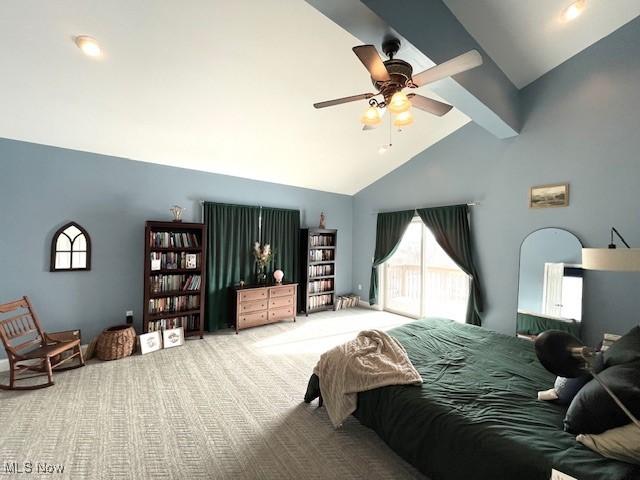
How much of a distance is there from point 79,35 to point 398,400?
3.51 meters

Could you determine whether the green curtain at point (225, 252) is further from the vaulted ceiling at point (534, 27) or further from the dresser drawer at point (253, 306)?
the vaulted ceiling at point (534, 27)

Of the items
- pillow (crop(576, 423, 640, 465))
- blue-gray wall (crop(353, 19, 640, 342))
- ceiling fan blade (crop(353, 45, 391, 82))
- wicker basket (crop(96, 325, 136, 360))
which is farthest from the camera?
wicker basket (crop(96, 325, 136, 360))

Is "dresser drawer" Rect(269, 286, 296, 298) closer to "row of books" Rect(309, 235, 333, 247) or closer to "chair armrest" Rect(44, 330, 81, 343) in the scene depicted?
"row of books" Rect(309, 235, 333, 247)

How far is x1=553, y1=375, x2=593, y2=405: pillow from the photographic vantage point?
5.19 feet

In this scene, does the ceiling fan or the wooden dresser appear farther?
the wooden dresser

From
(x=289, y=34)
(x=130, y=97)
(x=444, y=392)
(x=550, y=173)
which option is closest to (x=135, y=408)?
(x=444, y=392)

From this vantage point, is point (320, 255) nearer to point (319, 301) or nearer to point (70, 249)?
point (319, 301)

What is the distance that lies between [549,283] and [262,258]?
4.01 meters

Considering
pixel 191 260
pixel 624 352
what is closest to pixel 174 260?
pixel 191 260

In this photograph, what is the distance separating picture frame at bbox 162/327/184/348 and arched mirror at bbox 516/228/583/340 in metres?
4.49

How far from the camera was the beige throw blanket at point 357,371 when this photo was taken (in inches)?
76.1

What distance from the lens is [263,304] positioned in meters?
4.43

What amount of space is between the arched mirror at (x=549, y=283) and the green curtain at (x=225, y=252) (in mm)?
3998

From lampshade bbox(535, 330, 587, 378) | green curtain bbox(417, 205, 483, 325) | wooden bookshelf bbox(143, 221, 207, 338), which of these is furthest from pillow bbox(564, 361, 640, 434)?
wooden bookshelf bbox(143, 221, 207, 338)
